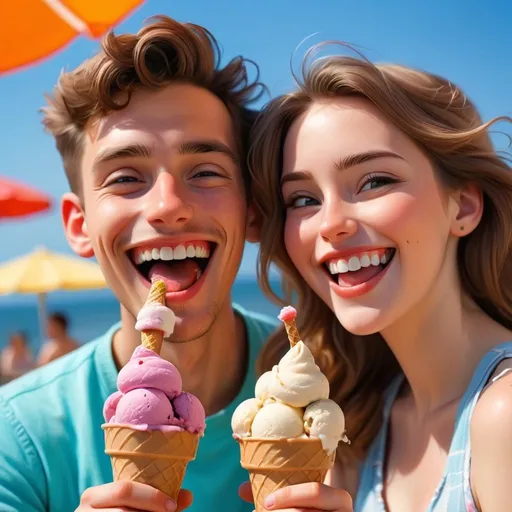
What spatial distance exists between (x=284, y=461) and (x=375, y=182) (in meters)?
1.16

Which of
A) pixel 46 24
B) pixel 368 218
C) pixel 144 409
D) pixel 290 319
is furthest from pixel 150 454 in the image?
pixel 46 24

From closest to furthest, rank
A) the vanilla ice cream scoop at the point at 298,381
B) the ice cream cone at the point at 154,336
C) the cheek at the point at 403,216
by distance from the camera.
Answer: the vanilla ice cream scoop at the point at 298,381 → the ice cream cone at the point at 154,336 → the cheek at the point at 403,216

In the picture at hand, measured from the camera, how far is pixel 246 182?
362 cm

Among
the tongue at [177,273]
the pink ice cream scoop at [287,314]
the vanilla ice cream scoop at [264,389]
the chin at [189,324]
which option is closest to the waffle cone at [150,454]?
the vanilla ice cream scoop at [264,389]

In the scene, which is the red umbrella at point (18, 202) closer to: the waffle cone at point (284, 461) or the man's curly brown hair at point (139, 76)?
the man's curly brown hair at point (139, 76)

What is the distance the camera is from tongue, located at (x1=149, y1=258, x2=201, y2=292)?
3.31m

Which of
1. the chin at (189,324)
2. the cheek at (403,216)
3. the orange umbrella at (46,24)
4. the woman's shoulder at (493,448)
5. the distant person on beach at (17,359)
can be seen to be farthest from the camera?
the distant person on beach at (17,359)

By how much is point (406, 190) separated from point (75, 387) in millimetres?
1763

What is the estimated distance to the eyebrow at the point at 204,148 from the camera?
11.0 ft

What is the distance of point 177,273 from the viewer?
3.44 m

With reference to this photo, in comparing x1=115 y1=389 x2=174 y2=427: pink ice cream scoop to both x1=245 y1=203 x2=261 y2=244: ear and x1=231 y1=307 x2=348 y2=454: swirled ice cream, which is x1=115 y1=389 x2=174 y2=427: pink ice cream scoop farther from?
x1=245 y1=203 x2=261 y2=244: ear

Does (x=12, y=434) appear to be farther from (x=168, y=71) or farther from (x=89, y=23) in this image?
(x=89, y=23)

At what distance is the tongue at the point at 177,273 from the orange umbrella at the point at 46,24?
6.54 ft

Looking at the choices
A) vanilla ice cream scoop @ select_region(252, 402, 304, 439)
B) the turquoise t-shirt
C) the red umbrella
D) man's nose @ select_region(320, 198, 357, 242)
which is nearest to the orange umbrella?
the turquoise t-shirt
